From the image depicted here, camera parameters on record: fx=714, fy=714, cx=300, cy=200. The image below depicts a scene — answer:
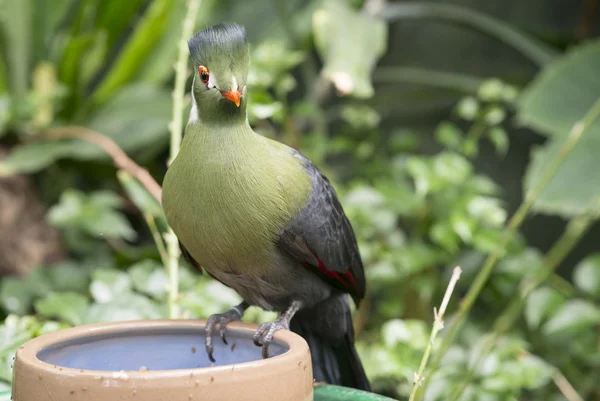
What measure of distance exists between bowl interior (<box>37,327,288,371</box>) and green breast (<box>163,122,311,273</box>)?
0.17 m

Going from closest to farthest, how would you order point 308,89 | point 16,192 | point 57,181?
point 16,192 → point 57,181 → point 308,89

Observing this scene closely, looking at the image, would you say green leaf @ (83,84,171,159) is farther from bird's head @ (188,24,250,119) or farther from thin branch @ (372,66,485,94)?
bird's head @ (188,24,250,119)

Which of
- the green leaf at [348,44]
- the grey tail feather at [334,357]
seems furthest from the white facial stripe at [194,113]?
the green leaf at [348,44]

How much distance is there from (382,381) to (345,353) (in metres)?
0.91

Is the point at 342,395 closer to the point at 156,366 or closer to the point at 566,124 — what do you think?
the point at 156,366

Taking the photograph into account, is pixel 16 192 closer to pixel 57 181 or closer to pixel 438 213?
pixel 57 181

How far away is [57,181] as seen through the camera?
122 inches

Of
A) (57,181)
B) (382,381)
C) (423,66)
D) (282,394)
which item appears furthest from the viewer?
(423,66)

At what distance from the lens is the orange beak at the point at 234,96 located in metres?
1.18

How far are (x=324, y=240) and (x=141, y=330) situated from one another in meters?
0.45

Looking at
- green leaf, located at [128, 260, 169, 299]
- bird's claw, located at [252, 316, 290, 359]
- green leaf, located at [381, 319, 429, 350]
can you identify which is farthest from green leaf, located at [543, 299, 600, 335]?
bird's claw, located at [252, 316, 290, 359]

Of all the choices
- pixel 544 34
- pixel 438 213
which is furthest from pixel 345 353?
pixel 544 34

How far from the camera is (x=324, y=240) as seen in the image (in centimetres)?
139

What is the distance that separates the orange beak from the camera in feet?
3.86
